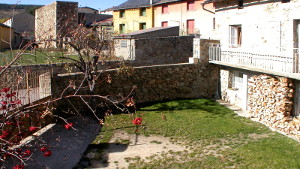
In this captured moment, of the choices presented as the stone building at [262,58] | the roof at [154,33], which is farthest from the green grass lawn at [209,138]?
the roof at [154,33]

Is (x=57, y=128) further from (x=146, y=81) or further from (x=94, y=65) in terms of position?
(x=146, y=81)

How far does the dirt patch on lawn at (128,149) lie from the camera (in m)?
10.4

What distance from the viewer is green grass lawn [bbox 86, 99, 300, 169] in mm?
10102

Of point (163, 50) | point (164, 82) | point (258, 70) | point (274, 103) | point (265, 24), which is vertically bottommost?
point (274, 103)

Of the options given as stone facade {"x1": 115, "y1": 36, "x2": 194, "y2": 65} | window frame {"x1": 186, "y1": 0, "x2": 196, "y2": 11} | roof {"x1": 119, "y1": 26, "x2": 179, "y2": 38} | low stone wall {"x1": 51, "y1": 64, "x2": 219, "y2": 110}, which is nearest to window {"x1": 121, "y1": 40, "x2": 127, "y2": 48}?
stone facade {"x1": 115, "y1": 36, "x2": 194, "y2": 65}

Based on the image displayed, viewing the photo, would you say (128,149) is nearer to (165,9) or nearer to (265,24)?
(265,24)

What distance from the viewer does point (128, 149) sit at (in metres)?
11.5

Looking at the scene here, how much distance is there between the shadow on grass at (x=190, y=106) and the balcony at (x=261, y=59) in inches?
78.0

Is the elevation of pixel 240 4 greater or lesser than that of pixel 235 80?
greater

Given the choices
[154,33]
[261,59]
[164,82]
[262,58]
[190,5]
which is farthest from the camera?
[190,5]

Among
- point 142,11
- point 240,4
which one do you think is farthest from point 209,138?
point 142,11

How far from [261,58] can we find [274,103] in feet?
7.13

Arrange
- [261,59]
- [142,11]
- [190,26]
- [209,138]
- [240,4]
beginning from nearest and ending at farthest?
[209,138]
[261,59]
[240,4]
[190,26]
[142,11]

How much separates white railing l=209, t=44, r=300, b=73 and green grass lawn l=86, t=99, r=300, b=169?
2230mm
